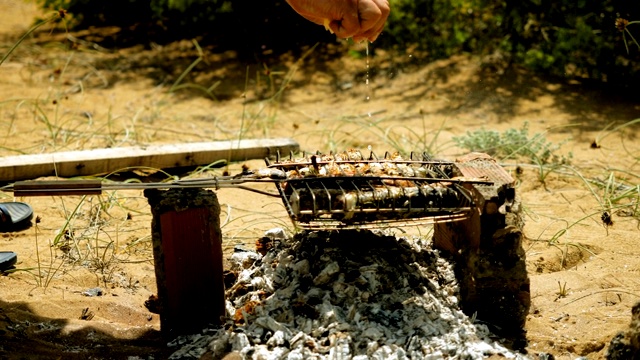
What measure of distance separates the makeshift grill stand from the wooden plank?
2.02 meters

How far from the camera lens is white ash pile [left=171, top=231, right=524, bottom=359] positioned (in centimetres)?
305

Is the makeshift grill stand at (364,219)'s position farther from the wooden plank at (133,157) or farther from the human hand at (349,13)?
the wooden plank at (133,157)

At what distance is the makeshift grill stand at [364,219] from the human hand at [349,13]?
0.62m

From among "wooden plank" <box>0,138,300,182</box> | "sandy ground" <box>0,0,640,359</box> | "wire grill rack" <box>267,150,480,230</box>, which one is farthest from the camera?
"wooden plank" <box>0,138,300,182</box>

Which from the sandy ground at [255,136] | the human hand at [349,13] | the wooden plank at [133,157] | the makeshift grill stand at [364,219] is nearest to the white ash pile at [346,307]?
the makeshift grill stand at [364,219]

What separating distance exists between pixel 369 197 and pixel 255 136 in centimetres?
341

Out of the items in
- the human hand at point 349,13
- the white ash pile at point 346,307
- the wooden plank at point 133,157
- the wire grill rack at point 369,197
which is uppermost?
the human hand at point 349,13

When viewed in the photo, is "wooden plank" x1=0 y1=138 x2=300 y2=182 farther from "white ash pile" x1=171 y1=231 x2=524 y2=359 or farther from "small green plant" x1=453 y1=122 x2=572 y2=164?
"white ash pile" x1=171 y1=231 x2=524 y2=359

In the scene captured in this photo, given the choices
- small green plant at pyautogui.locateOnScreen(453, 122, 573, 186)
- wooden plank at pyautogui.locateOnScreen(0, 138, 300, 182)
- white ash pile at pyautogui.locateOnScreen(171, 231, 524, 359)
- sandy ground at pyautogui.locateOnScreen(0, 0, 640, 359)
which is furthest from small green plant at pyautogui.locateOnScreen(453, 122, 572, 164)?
white ash pile at pyautogui.locateOnScreen(171, 231, 524, 359)

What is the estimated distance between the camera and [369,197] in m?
3.07

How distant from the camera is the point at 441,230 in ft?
12.1

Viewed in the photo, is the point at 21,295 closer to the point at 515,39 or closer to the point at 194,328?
the point at 194,328

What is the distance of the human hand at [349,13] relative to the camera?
3.19 metres

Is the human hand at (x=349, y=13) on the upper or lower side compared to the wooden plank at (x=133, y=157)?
upper
